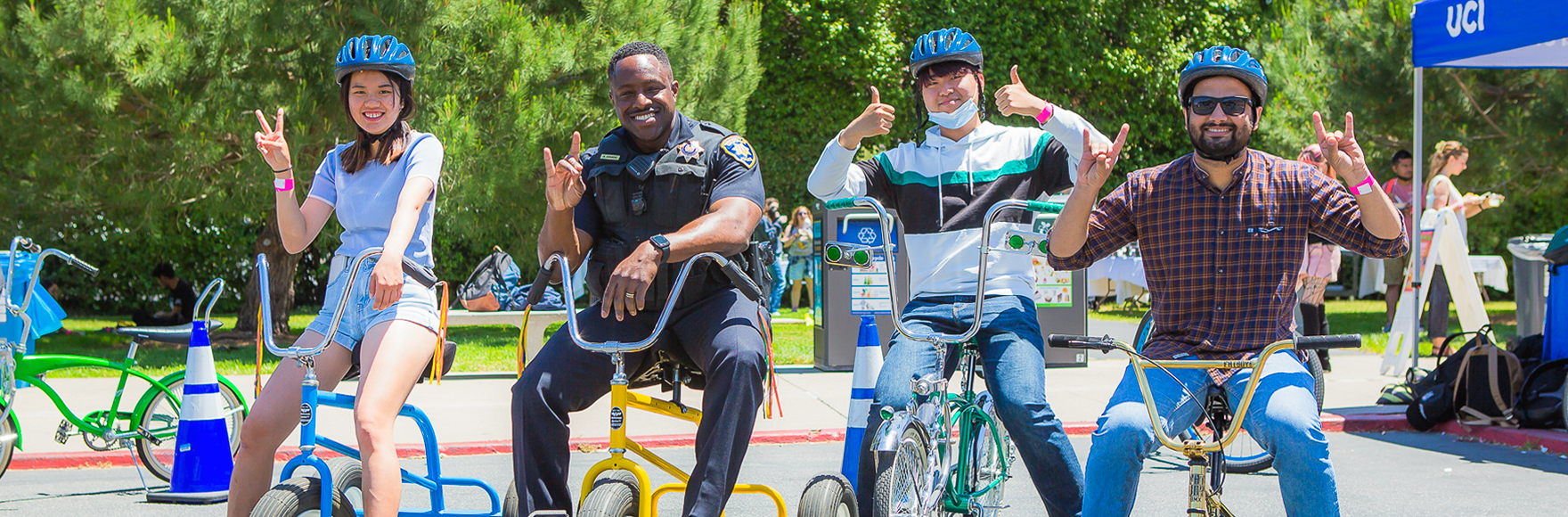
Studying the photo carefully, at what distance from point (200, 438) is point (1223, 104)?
4.43 m

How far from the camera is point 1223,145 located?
354 centimetres

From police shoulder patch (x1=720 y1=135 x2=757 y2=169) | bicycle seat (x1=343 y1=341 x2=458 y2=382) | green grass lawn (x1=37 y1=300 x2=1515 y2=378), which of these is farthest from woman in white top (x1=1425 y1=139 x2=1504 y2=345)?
bicycle seat (x1=343 y1=341 x2=458 y2=382)

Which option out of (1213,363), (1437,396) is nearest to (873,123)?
(1213,363)

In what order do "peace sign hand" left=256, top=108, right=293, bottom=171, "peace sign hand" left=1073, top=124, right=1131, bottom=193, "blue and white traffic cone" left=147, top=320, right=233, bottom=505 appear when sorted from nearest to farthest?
"peace sign hand" left=1073, top=124, right=1131, bottom=193 → "peace sign hand" left=256, top=108, right=293, bottom=171 → "blue and white traffic cone" left=147, top=320, right=233, bottom=505

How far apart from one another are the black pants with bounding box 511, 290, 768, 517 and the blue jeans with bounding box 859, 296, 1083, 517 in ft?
1.53

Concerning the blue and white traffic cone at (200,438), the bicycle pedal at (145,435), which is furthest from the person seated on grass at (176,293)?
the blue and white traffic cone at (200,438)

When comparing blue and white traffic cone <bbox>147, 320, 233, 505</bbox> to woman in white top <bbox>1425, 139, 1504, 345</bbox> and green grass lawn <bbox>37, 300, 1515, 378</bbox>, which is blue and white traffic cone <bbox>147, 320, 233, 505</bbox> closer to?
green grass lawn <bbox>37, 300, 1515, 378</bbox>

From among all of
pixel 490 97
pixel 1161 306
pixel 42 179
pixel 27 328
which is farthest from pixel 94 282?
pixel 1161 306

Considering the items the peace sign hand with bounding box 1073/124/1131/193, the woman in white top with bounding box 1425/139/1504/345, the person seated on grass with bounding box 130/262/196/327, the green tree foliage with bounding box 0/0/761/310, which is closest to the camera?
the peace sign hand with bounding box 1073/124/1131/193

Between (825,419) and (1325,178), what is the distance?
5.25 metres

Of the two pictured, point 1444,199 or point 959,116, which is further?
point 1444,199

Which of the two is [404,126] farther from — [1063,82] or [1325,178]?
[1063,82]

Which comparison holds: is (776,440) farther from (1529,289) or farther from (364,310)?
(1529,289)

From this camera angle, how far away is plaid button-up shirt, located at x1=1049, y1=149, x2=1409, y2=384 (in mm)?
3555
